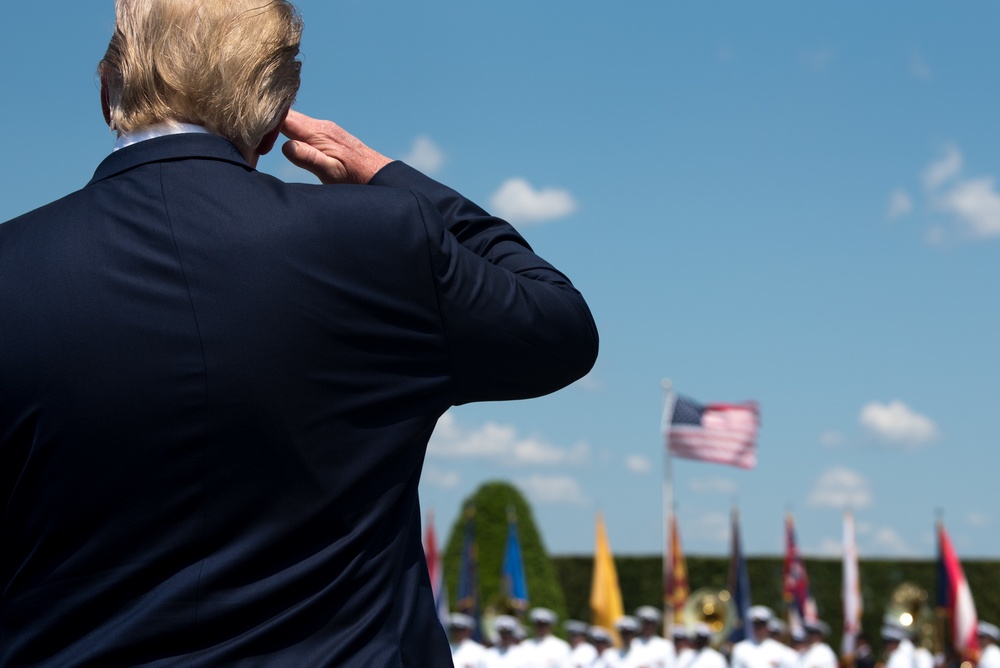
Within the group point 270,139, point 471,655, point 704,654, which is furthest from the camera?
point 471,655

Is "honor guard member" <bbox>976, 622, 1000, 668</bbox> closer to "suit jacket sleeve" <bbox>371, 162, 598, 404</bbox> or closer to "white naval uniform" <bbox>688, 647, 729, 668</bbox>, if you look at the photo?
"white naval uniform" <bbox>688, 647, 729, 668</bbox>

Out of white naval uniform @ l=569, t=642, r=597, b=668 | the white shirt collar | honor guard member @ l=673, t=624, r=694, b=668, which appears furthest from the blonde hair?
white naval uniform @ l=569, t=642, r=597, b=668

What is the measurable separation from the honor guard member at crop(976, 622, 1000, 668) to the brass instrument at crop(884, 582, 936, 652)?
342cm

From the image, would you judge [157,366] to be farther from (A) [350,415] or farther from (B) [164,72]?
(B) [164,72]

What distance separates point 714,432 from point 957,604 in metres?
3.85

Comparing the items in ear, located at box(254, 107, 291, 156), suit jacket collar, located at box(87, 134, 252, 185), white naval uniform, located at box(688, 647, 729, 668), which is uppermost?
ear, located at box(254, 107, 291, 156)

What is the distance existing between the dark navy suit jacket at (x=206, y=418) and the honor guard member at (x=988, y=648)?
49.4 feet

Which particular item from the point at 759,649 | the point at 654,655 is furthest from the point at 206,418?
the point at 654,655

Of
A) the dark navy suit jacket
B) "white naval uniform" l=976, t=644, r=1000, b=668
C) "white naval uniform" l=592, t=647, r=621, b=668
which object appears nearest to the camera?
the dark navy suit jacket

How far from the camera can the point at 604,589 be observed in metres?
20.0

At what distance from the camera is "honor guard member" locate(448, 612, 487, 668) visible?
17.6m

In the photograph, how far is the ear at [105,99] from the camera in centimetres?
139

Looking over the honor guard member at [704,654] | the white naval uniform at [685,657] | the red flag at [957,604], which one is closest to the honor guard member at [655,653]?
the white naval uniform at [685,657]

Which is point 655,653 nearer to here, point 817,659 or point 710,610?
point 817,659
